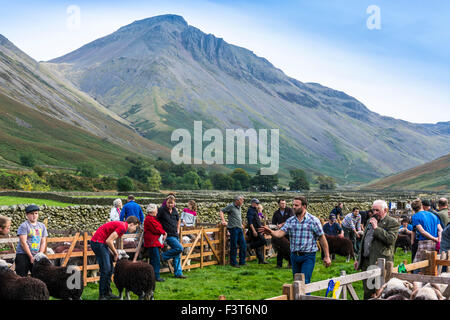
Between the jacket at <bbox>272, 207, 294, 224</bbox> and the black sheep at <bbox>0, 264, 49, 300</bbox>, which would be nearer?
the black sheep at <bbox>0, 264, 49, 300</bbox>

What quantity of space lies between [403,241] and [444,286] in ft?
48.7

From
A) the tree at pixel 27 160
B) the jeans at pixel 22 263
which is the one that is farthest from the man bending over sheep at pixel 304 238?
the tree at pixel 27 160

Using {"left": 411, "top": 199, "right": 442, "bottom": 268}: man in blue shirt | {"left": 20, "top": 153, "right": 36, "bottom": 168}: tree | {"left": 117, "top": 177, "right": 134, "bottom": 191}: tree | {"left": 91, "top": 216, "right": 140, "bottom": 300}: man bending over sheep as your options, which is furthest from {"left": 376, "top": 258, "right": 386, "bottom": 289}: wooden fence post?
{"left": 20, "top": 153, "right": 36, "bottom": 168}: tree

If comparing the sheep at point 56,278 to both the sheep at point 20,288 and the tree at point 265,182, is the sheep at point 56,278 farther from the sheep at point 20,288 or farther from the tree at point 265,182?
the tree at point 265,182

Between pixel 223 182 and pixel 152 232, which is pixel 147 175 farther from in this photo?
pixel 152 232

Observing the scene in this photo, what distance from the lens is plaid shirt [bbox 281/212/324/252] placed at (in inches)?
381

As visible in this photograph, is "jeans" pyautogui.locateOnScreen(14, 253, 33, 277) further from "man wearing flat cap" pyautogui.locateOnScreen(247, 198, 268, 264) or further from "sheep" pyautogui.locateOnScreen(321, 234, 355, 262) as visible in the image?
"sheep" pyautogui.locateOnScreen(321, 234, 355, 262)

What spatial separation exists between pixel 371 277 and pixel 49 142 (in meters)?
158

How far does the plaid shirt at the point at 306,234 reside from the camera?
31.8 ft

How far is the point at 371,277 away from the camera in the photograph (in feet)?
25.3

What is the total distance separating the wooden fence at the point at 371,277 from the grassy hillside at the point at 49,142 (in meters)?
119

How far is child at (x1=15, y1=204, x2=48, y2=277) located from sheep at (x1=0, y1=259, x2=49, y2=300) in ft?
4.25
